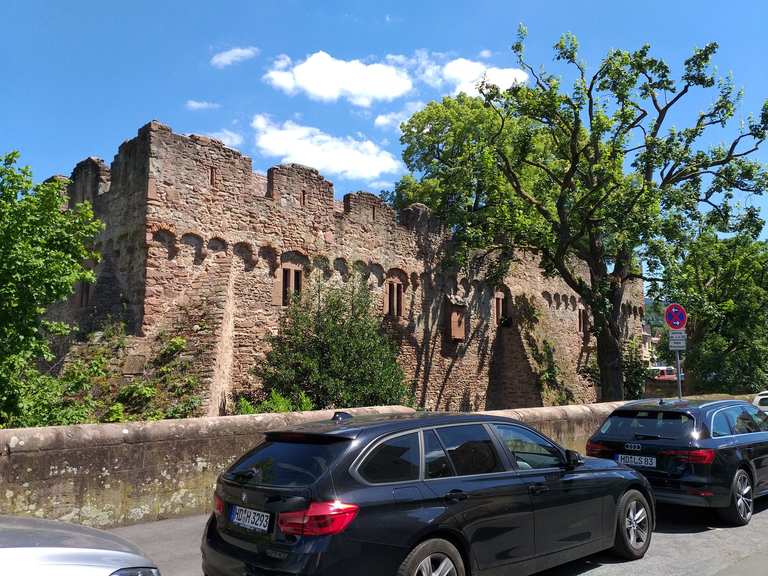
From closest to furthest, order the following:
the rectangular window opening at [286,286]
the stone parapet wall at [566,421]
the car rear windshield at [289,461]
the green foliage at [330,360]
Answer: the car rear windshield at [289,461]
the stone parapet wall at [566,421]
the green foliage at [330,360]
the rectangular window opening at [286,286]

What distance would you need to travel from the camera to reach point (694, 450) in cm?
705

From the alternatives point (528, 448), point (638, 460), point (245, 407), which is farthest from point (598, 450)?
point (245, 407)

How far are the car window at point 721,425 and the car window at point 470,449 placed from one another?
13.1ft

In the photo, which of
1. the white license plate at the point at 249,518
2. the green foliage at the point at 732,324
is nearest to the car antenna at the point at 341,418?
the white license plate at the point at 249,518

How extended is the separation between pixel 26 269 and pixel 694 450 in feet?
30.9

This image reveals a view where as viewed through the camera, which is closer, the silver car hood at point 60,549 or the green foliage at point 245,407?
the silver car hood at point 60,549

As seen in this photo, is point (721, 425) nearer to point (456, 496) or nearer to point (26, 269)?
point (456, 496)

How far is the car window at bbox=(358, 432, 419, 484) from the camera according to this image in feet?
13.4

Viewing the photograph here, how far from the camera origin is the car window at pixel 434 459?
173 inches

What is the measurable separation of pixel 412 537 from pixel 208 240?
40.7 ft

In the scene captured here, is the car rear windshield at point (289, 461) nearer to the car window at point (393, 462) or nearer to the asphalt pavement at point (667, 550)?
the car window at point (393, 462)

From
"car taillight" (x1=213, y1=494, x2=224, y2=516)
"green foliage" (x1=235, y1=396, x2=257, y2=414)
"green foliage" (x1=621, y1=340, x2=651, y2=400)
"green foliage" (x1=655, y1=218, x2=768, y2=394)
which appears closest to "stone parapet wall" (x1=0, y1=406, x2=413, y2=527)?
"car taillight" (x1=213, y1=494, x2=224, y2=516)

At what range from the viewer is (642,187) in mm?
17734

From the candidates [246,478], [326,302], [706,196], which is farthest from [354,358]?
[706,196]
